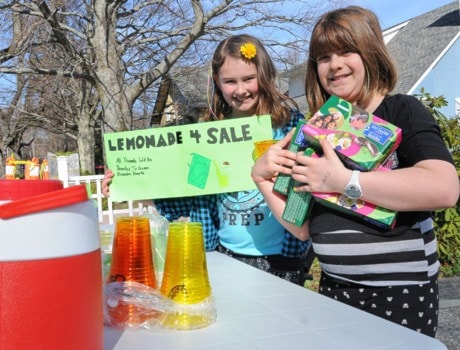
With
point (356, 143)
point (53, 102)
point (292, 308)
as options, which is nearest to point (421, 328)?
point (292, 308)

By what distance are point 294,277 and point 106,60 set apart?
9.20 meters

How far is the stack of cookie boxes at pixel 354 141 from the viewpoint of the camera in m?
1.25

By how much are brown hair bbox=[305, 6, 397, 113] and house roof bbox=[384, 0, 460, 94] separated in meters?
15.8

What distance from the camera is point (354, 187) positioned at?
4.14 feet

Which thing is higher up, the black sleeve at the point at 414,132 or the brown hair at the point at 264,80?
the brown hair at the point at 264,80

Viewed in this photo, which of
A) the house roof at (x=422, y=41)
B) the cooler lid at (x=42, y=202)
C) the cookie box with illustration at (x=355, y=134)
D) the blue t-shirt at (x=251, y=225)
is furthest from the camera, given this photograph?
the house roof at (x=422, y=41)

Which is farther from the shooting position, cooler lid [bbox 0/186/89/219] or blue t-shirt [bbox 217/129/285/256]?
blue t-shirt [bbox 217/129/285/256]

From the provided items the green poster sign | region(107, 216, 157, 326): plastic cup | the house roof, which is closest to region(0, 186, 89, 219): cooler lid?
region(107, 216, 157, 326): plastic cup

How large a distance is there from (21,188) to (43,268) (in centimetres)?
13

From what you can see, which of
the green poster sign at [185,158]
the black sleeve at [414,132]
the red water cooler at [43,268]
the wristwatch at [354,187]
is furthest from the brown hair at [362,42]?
the red water cooler at [43,268]

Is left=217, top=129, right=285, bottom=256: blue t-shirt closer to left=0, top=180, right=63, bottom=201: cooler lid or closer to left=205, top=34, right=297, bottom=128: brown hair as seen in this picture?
left=205, top=34, right=297, bottom=128: brown hair

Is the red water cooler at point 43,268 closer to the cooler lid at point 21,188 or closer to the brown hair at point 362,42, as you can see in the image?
the cooler lid at point 21,188

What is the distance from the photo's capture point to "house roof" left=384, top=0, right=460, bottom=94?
17.0m

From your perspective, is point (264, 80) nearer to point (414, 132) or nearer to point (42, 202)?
point (414, 132)
